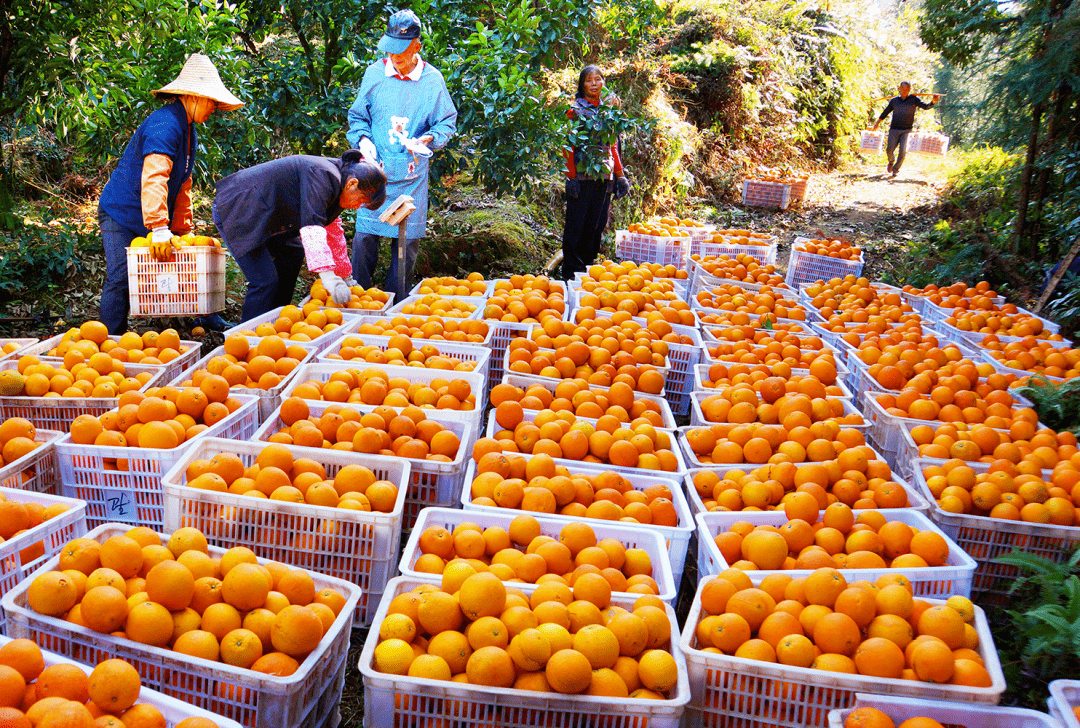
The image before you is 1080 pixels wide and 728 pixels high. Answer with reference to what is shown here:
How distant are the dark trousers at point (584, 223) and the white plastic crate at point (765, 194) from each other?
6.89 meters

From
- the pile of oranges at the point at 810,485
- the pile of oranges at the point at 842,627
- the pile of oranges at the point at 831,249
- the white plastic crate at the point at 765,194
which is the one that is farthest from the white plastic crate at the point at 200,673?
the white plastic crate at the point at 765,194

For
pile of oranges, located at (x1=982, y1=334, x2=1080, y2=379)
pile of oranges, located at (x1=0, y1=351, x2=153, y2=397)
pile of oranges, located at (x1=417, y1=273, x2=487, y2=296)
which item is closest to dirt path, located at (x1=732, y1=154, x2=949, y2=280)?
pile of oranges, located at (x1=982, y1=334, x2=1080, y2=379)

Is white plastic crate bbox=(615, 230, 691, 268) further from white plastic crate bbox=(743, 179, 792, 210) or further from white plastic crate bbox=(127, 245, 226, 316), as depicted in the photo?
white plastic crate bbox=(743, 179, 792, 210)

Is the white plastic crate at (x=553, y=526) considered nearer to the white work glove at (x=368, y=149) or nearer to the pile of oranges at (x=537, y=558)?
the pile of oranges at (x=537, y=558)

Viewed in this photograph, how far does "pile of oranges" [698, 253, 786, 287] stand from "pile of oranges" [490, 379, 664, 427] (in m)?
2.92

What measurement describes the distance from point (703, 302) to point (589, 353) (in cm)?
193

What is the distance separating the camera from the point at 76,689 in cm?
158

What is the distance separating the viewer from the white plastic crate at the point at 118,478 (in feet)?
8.93

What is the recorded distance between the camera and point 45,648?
6.31 ft

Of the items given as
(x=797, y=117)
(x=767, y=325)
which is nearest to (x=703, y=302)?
(x=767, y=325)

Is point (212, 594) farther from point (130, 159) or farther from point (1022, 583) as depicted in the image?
point (130, 159)

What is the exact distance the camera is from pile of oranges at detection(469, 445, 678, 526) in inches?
104

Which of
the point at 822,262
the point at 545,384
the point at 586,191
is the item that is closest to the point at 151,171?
the point at 545,384

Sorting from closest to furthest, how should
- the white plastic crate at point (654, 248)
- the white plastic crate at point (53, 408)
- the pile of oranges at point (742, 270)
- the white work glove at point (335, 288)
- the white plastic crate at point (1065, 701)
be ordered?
the white plastic crate at point (1065, 701) < the white plastic crate at point (53, 408) < the white work glove at point (335, 288) < the pile of oranges at point (742, 270) < the white plastic crate at point (654, 248)
